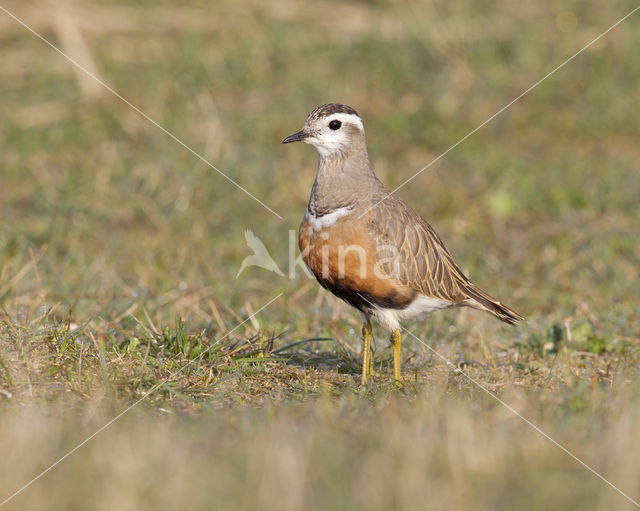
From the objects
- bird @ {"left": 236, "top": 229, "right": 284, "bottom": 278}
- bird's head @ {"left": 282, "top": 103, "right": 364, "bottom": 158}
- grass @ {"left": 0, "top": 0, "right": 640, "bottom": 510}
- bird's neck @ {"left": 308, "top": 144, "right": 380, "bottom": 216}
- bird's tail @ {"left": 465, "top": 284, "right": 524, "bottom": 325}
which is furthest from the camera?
bird @ {"left": 236, "top": 229, "right": 284, "bottom": 278}

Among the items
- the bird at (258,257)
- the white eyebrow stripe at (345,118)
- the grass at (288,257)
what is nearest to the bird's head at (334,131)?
the white eyebrow stripe at (345,118)

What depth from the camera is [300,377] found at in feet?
18.4

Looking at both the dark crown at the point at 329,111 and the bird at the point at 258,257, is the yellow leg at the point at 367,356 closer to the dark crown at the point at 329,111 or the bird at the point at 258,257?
the dark crown at the point at 329,111

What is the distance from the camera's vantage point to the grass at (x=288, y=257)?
3.88 meters

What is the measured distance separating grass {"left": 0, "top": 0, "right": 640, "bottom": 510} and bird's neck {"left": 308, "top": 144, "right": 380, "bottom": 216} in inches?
35.8

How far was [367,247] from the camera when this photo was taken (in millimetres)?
5438

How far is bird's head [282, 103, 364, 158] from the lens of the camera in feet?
19.5

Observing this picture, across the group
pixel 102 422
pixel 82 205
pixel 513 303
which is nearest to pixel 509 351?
pixel 513 303

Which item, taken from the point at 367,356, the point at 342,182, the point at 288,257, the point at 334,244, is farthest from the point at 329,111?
the point at 288,257

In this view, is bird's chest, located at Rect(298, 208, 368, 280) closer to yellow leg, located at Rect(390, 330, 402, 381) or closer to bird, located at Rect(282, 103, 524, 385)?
bird, located at Rect(282, 103, 524, 385)

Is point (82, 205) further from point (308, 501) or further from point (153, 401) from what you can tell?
point (308, 501)

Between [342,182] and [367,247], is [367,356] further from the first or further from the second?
[342,182]

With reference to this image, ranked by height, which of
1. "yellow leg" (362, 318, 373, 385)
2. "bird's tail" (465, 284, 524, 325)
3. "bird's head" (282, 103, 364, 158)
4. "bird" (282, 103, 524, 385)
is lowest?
"yellow leg" (362, 318, 373, 385)

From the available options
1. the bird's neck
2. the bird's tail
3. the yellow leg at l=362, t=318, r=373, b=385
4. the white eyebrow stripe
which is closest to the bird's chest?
the bird's neck
